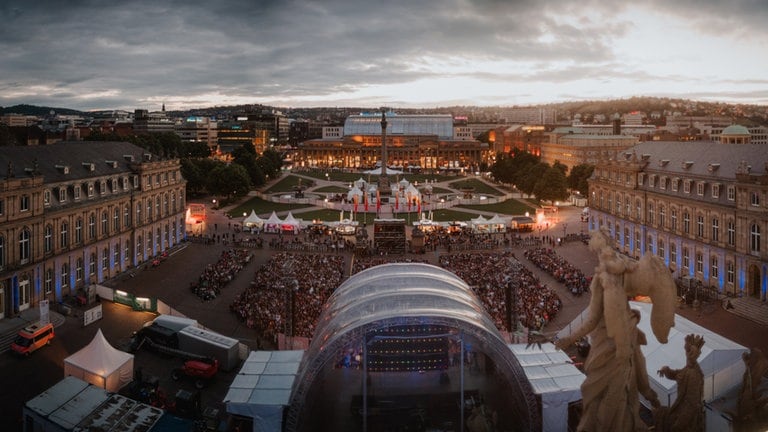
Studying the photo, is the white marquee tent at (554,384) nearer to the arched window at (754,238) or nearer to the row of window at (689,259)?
the row of window at (689,259)

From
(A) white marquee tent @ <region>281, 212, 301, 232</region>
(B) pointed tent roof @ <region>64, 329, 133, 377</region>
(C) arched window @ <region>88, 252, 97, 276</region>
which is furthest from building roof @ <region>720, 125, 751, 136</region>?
(B) pointed tent roof @ <region>64, 329, 133, 377</region>

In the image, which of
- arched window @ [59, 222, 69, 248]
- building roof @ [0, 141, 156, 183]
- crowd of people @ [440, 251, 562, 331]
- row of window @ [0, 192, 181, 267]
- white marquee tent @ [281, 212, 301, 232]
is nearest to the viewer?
crowd of people @ [440, 251, 562, 331]

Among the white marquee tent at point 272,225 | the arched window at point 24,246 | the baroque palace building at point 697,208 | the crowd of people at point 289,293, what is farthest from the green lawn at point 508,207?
the arched window at point 24,246

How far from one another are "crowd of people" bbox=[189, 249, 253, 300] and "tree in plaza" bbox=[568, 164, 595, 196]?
65.7 m

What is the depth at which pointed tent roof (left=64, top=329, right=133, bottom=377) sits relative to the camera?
92.0 ft

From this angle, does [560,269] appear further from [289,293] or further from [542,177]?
[542,177]

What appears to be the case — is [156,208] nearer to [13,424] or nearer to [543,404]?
[13,424]

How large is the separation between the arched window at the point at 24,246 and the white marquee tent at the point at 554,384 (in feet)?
115

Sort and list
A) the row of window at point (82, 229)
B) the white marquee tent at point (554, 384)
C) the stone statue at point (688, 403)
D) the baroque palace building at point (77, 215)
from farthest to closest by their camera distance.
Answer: the row of window at point (82, 229), the baroque palace building at point (77, 215), the white marquee tent at point (554, 384), the stone statue at point (688, 403)

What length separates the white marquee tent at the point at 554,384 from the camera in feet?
73.9

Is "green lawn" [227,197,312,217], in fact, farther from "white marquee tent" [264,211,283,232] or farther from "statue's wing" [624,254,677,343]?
"statue's wing" [624,254,677,343]

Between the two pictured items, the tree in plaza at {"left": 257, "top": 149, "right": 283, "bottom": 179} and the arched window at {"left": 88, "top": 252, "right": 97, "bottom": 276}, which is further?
the tree in plaza at {"left": 257, "top": 149, "right": 283, "bottom": 179}

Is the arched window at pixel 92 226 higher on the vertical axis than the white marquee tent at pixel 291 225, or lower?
higher

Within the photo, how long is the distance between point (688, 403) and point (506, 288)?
802 inches
